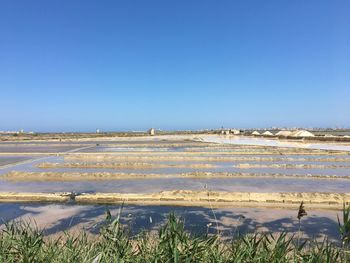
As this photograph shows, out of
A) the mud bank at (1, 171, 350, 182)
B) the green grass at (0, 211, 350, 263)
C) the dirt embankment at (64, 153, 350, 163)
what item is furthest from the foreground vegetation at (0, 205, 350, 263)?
the dirt embankment at (64, 153, 350, 163)

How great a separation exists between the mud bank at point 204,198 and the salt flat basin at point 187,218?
448mm

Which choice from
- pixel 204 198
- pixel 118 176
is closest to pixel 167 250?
pixel 204 198

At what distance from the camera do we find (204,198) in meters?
8.77

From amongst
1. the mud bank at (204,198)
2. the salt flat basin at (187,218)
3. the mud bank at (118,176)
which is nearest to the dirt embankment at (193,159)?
the mud bank at (118,176)

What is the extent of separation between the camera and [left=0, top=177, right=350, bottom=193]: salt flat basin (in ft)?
34.3

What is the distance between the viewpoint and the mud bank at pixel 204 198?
27.7 ft

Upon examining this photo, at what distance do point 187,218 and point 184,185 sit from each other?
4063mm

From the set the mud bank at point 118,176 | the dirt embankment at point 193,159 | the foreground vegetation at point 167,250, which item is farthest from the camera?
the dirt embankment at point 193,159

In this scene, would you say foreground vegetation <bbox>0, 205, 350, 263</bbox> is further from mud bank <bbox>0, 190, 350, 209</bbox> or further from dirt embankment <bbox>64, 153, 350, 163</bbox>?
dirt embankment <bbox>64, 153, 350, 163</bbox>

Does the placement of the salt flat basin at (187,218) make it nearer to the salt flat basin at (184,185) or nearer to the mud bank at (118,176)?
the salt flat basin at (184,185)

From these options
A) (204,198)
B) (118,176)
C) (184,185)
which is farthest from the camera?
(118,176)

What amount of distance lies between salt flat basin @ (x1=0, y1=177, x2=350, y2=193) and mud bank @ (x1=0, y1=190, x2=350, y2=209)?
1.09 meters

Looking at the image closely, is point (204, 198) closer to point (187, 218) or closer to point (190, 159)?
point (187, 218)

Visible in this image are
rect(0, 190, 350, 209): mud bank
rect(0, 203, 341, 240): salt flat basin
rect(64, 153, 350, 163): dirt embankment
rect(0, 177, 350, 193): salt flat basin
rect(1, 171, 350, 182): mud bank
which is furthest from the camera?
rect(64, 153, 350, 163): dirt embankment
